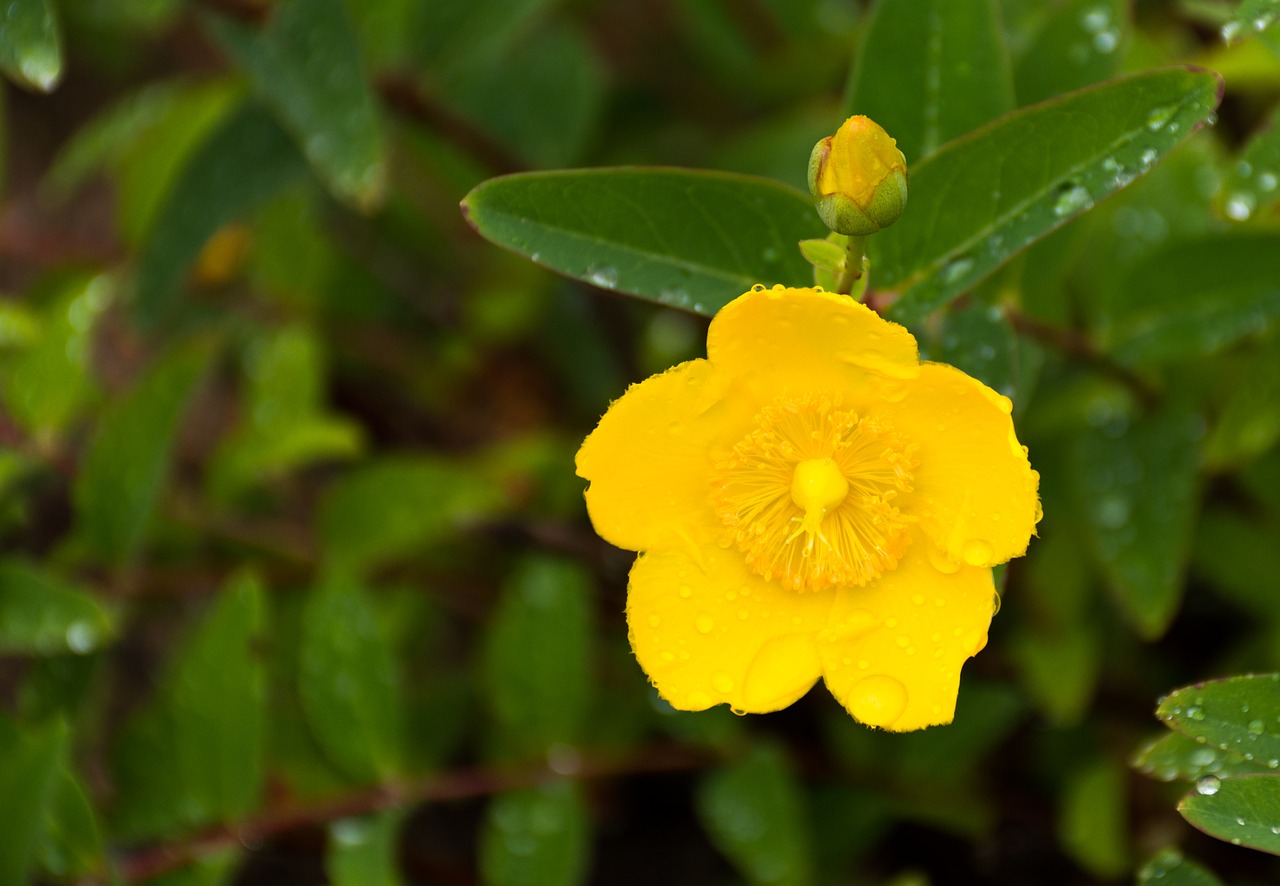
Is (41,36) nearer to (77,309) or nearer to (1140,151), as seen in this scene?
(77,309)

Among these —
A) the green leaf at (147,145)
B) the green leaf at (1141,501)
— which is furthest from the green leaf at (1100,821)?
the green leaf at (147,145)

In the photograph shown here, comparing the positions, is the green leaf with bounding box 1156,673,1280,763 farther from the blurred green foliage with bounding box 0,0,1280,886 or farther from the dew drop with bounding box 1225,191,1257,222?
the dew drop with bounding box 1225,191,1257,222

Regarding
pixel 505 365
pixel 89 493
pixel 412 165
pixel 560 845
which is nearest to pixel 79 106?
pixel 412 165

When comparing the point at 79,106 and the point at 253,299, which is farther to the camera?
the point at 79,106

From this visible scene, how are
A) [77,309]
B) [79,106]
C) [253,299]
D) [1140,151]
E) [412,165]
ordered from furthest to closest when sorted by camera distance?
[79,106]
[412,165]
[253,299]
[77,309]
[1140,151]

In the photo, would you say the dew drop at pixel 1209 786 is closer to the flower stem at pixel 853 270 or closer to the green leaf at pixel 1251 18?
the flower stem at pixel 853 270
